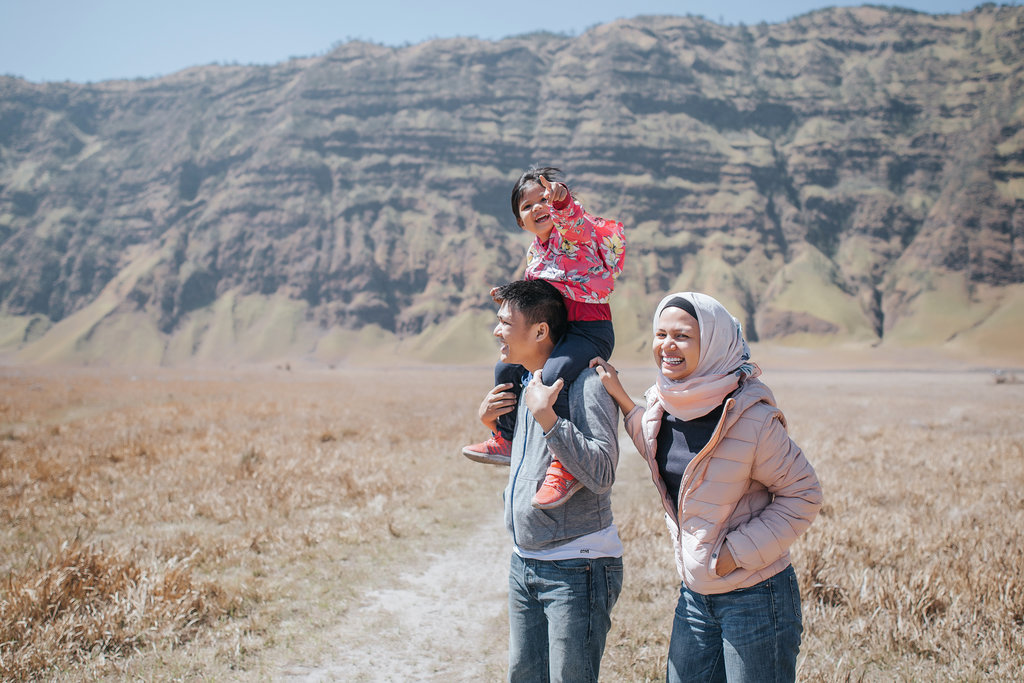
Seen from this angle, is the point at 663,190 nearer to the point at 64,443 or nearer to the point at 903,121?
the point at 903,121

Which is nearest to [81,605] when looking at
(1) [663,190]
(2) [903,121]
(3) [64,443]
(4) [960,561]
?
(4) [960,561]

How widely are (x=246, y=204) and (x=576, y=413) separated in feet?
455

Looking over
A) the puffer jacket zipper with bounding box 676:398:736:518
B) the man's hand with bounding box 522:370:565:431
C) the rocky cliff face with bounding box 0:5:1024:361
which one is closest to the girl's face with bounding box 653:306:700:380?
the puffer jacket zipper with bounding box 676:398:736:518

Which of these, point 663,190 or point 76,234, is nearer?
point 663,190

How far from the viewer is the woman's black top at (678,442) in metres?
2.65

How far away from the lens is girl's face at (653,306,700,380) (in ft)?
8.47

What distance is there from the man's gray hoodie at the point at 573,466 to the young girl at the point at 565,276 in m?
0.08

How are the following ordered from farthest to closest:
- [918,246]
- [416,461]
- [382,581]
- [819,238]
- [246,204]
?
[246,204] < [819,238] < [918,246] < [416,461] < [382,581]

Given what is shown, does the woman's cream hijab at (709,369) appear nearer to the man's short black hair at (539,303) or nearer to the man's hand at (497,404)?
the man's short black hair at (539,303)

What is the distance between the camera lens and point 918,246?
11244 centimetres

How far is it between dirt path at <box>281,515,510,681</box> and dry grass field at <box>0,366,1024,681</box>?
0.07 ft

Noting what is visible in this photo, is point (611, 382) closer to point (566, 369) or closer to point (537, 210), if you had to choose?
point (566, 369)

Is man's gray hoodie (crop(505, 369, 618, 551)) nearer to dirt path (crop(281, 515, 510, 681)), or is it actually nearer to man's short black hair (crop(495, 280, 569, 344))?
man's short black hair (crop(495, 280, 569, 344))

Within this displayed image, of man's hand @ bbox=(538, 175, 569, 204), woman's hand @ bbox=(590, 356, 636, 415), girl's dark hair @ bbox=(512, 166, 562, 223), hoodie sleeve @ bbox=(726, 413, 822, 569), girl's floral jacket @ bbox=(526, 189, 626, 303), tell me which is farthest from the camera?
girl's dark hair @ bbox=(512, 166, 562, 223)
